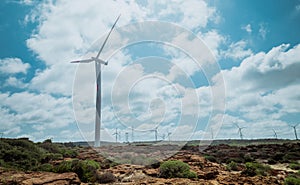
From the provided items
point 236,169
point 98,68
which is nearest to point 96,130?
point 98,68

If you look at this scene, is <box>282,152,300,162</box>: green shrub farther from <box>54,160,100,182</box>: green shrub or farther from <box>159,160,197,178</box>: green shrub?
<box>54,160,100,182</box>: green shrub

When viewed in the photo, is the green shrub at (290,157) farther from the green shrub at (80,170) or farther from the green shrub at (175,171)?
the green shrub at (80,170)

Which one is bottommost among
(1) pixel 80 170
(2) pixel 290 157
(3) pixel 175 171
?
(2) pixel 290 157

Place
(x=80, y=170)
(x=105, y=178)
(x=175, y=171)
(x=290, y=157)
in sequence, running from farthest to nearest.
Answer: (x=290, y=157) → (x=175, y=171) → (x=80, y=170) → (x=105, y=178)

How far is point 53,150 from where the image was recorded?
35188 mm

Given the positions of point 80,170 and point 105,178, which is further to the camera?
point 80,170

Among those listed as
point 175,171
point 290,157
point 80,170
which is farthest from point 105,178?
point 290,157

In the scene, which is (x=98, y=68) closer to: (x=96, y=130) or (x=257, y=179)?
(x=96, y=130)

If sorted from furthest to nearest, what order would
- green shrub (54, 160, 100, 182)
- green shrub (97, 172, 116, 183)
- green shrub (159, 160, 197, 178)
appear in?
green shrub (159, 160, 197, 178) → green shrub (97, 172, 116, 183) → green shrub (54, 160, 100, 182)

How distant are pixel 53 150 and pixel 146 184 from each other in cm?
2569

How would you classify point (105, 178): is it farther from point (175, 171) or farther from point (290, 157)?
point (290, 157)

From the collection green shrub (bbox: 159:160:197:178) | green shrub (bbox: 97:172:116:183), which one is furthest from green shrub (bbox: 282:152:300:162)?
green shrub (bbox: 97:172:116:183)

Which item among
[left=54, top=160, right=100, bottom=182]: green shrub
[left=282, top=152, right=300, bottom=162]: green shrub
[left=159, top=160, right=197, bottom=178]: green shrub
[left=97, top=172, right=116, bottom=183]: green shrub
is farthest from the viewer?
[left=282, top=152, right=300, bottom=162]: green shrub

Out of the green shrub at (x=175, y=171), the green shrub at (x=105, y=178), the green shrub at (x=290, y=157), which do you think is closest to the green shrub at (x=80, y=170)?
the green shrub at (x=105, y=178)
